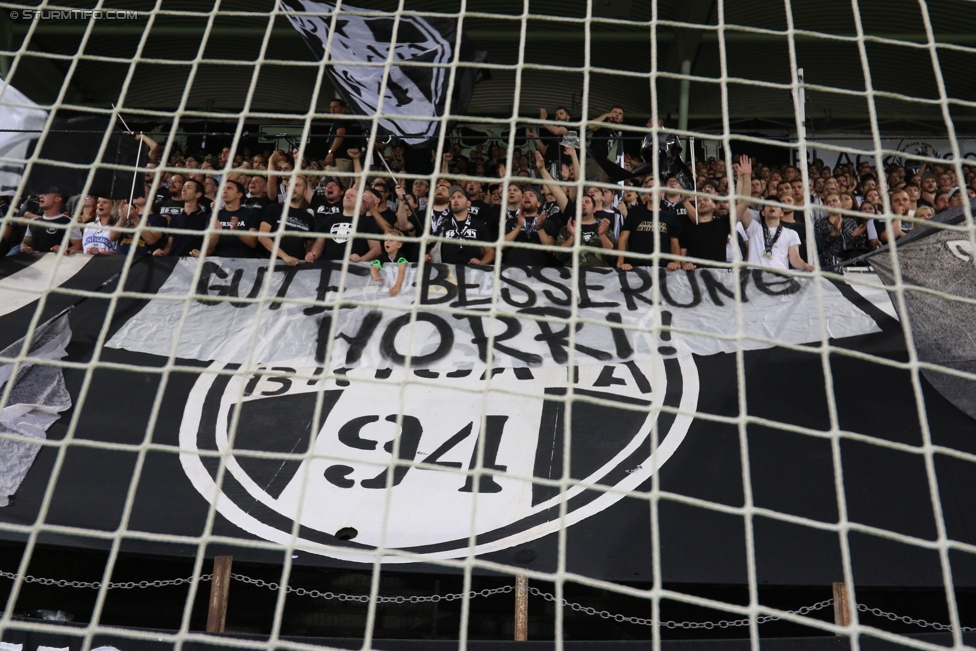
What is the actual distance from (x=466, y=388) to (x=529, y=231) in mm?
2053

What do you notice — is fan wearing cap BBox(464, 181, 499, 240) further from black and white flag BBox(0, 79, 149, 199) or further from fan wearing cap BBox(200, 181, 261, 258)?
black and white flag BBox(0, 79, 149, 199)

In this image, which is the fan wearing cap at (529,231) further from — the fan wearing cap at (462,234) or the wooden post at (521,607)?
the wooden post at (521,607)

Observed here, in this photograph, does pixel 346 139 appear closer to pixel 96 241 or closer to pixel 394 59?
pixel 394 59

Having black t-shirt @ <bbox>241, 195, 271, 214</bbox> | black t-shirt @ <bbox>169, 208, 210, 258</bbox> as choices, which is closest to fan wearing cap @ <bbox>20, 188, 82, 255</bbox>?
black t-shirt @ <bbox>169, 208, 210, 258</bbox>

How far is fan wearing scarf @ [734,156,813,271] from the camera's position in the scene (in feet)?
13.4

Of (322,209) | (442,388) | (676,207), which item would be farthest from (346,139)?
(442,388)

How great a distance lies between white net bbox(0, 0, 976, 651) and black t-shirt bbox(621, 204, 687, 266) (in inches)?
0.6

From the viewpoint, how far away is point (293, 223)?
4.24 meters

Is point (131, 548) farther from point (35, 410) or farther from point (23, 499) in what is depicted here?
point (35, 410)

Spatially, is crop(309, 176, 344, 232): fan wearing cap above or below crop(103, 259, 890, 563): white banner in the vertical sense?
above

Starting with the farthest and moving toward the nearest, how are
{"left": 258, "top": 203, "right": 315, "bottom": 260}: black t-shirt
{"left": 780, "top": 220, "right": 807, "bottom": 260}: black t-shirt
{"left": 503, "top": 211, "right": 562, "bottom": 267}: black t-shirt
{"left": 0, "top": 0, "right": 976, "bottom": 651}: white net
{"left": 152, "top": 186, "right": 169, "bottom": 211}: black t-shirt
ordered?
{"left": 152, "top": 186, "right": 169, "bottom": 211}: black t-shirt < {"left": 780, "top": 220, "right": 807, "bottom": 260}: black t-shirt < {"left": 258, "top": 203, "right": 315, "bottom": 260}: black t-shirt < {"left": 503, "top": 211, "right": 562, "bottom": 267}: black t-shirt < {"left": 0, "top": 0, "right": 976, "bottom": 651}: white net

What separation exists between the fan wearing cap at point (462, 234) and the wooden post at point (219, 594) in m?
1.81

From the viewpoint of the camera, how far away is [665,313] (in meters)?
3.58

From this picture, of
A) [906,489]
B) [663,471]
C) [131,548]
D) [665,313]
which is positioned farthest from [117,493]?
[906,489]
